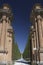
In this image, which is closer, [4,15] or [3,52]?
[3,52]

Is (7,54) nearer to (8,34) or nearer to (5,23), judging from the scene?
(8,34)

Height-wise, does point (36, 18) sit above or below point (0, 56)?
above

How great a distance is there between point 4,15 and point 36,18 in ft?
12.0

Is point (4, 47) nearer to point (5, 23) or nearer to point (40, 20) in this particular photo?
point (5, 23)

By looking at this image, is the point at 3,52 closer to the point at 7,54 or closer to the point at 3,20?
the point at 7,54

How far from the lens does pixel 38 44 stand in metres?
16.9

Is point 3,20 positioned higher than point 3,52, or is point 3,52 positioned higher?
point 3,20

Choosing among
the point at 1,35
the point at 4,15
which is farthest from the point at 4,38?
the point at 4,15

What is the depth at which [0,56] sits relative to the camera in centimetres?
1652

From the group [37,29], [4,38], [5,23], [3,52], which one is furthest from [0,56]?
[37,29]

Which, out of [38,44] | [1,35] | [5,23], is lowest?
[38,44]

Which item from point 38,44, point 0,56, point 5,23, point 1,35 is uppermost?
point 5,23

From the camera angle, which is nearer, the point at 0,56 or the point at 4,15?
the point at 0,56

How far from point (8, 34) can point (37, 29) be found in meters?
3.34
